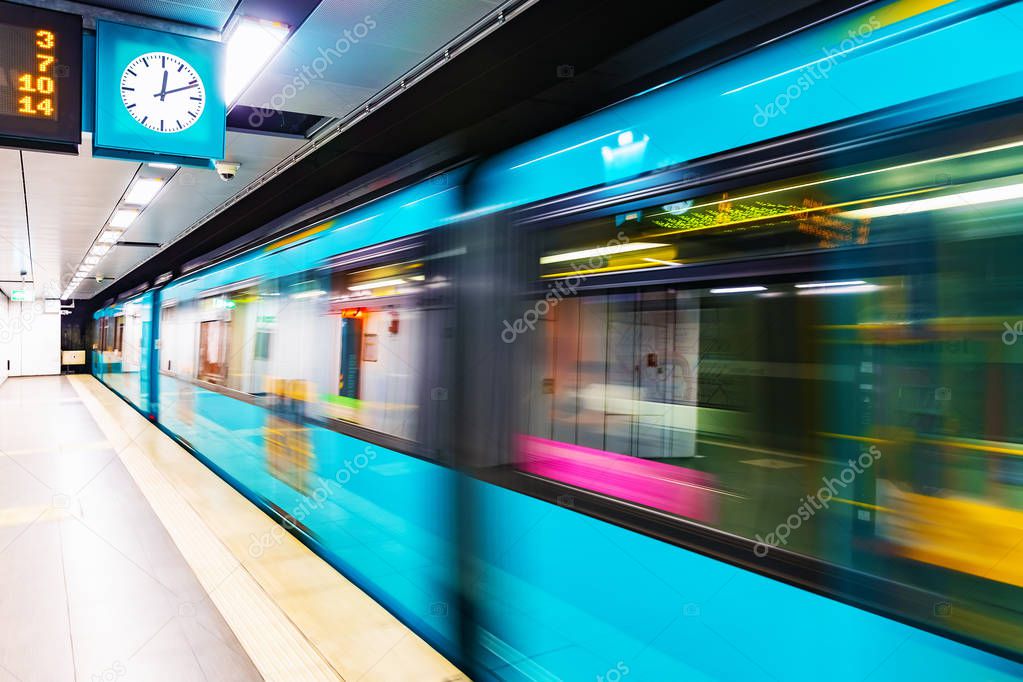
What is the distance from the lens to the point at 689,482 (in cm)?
205

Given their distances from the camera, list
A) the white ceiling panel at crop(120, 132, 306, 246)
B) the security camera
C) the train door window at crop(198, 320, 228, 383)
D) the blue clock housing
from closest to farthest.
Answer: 1. the blue clock housing
2. the white ceiling panel at crop(120, 132, 306, 246)
3. the security camera
4. the train door window at crop(198, 320, 228, 383)

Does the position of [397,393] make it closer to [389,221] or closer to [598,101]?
[389,221]

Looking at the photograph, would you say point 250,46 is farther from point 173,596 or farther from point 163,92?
point 173,596

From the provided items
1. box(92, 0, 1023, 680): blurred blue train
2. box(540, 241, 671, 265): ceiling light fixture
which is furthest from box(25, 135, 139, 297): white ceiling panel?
box(540, 241, 671, 265): ceiling light fixture

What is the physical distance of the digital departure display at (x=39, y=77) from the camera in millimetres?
3010

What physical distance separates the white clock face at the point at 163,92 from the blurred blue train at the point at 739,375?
111 centimetres

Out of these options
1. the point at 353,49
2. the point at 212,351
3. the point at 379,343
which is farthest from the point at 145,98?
the point at 212,351

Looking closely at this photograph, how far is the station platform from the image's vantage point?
337cm

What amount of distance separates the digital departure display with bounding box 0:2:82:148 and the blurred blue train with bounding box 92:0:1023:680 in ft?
5.11

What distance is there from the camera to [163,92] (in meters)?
3.31

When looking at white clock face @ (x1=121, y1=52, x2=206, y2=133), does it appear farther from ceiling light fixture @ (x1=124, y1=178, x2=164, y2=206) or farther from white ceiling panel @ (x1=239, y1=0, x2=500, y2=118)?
ceiling light fixture @ (x1=124, y1=178, x2=164, y2=206)

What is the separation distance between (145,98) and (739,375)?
9.46ft

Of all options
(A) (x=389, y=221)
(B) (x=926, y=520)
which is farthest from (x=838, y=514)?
(A) (x=389, y=221)

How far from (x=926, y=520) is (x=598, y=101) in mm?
1706
